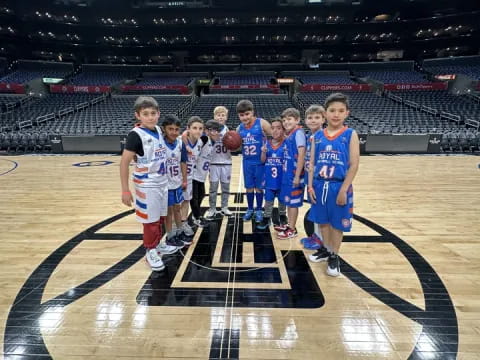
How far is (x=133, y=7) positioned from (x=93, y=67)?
25.5 feet

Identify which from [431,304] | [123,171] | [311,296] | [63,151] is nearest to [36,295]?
[123,171]

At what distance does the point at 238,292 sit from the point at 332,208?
1278 mm

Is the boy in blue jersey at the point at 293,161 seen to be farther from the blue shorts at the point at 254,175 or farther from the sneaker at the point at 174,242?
the sneaker at the point at 174,242

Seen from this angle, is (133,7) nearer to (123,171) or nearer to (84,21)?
(84,21)

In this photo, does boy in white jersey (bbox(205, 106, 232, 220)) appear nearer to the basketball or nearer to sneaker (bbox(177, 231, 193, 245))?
the basketball

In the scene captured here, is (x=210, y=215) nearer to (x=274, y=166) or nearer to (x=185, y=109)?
(x=274, y=166)

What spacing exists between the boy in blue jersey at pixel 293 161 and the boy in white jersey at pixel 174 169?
1322 millimetres

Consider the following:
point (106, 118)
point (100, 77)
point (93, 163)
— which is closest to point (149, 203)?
point (93, 163)

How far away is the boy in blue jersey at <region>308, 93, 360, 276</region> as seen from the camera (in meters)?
2.44

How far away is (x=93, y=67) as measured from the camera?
91.0 ft

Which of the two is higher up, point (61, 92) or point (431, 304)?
point (61, 92)

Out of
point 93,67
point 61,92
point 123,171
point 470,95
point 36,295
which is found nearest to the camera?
point 123,171

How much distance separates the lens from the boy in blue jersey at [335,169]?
2.44m

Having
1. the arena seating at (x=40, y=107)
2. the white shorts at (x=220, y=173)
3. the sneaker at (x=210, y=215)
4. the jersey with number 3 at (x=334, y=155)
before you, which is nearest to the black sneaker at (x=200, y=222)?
the sneaker at (x=210, y=215)
